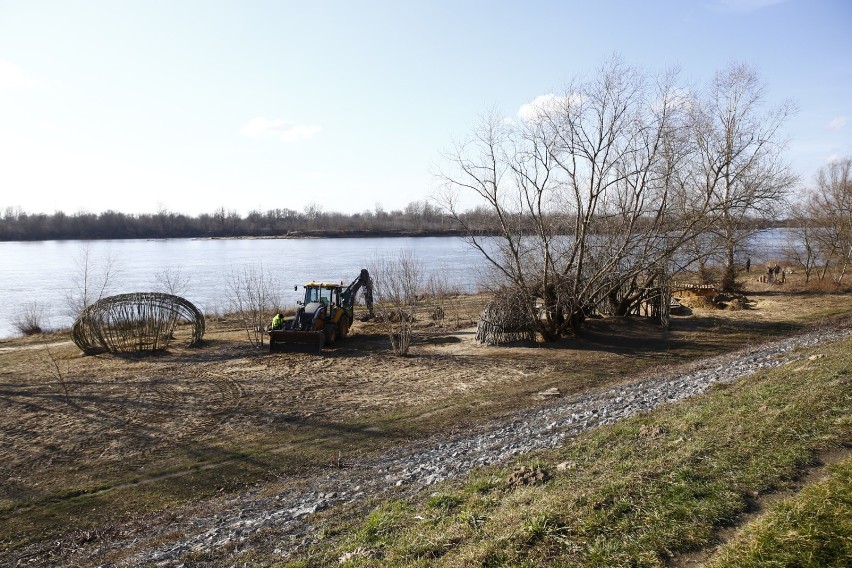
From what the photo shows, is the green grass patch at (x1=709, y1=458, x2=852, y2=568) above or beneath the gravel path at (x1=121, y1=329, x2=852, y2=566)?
above

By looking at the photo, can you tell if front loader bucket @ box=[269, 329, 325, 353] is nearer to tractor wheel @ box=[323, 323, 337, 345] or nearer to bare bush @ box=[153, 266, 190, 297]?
tractor wheel @ box=[323, 323, 337, 345]

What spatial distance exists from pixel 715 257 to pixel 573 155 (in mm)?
11358

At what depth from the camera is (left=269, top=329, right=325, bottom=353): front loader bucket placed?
18516 millimetres

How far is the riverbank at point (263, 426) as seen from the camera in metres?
7.08

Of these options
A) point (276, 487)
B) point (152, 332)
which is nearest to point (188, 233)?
point (152, 332)

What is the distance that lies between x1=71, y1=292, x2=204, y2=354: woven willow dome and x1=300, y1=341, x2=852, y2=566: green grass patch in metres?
15.3

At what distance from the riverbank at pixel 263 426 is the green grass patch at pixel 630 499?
822mm

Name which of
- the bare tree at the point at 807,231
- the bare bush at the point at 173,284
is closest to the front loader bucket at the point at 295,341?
the bare bush at the point at 173,284

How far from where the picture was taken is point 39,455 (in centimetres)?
982

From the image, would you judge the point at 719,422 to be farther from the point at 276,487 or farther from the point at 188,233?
the point at 188,233

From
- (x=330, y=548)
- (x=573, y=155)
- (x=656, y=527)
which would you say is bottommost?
(x=330, y=548)

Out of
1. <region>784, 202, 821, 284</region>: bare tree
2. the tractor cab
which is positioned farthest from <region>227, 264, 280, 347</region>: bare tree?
<region>784, 202, 821, 284</region>: bare tree

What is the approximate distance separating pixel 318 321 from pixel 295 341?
1.03 m

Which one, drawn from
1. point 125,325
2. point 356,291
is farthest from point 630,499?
point 356,291
